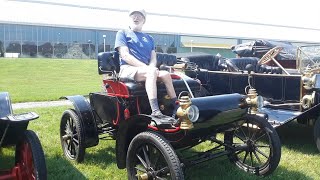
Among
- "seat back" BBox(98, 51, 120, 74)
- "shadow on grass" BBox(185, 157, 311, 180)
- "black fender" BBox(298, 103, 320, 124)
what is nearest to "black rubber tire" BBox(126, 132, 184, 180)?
"shadow on grass" BBox(185, 157, 311, 180)

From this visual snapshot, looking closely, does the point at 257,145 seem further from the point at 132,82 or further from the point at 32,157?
the point at 32,157

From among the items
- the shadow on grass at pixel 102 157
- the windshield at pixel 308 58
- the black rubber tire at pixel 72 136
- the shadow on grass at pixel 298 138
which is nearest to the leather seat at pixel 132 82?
the black rubber tire at pixel 72 136

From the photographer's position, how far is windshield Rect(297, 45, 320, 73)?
231 inches

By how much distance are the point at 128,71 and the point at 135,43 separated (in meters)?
0.44

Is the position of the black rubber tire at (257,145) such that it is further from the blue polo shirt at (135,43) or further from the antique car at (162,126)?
the blue polo shirt at (135,43)

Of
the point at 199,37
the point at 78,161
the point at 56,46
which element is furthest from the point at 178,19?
the point at 78,161

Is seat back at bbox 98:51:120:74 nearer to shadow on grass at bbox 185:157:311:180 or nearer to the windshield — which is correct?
shadow on grass at bbox 185:157:311:180

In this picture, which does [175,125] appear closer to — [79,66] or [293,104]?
[293,104]

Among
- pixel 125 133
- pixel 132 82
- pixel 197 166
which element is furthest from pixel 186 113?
pixel 197 166

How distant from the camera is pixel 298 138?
6.02 m

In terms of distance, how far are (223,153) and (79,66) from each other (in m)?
23.3

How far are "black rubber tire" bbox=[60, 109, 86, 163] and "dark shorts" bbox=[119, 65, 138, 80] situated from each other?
90cm

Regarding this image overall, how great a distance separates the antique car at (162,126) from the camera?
3.33m

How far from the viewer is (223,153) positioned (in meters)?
3.87
